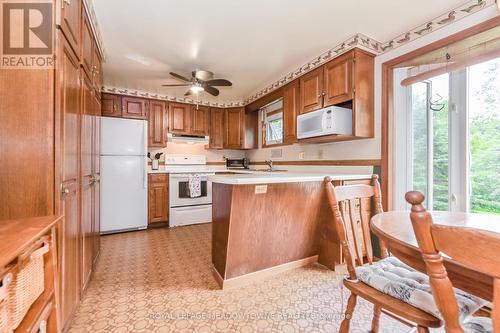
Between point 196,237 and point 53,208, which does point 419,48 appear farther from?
point 196,237

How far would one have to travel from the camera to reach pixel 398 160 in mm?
2254

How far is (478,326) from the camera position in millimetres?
730

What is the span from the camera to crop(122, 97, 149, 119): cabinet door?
3.66 metres

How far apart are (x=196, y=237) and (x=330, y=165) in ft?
6.77

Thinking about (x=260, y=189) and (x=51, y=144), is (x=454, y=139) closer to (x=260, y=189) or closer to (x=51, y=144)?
(x=260, y=189)

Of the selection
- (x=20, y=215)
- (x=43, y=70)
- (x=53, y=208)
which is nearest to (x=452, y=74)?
(x=43, y=70)

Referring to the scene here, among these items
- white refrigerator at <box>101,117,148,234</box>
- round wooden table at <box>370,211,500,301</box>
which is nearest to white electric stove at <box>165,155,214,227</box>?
white refrigerator at <box>101,117,148,234</box>

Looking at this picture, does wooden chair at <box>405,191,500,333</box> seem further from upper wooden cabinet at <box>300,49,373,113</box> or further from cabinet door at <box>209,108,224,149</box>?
cabinet door at <box>209,108,224,149</box>

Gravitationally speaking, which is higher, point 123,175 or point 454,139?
point 454,139

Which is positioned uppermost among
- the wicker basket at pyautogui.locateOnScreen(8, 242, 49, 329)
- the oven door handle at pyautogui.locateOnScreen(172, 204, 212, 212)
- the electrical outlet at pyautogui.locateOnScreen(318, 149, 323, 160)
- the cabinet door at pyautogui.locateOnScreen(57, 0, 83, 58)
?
the cabinet door at pyautogui.locateOnScreen(57, 0, 83, 58)

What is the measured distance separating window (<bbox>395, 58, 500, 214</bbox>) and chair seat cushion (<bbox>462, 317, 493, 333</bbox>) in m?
1.45

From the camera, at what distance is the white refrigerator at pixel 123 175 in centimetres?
311

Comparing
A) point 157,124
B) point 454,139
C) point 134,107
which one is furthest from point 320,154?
point 134,107

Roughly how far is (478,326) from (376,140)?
190 centimetres
